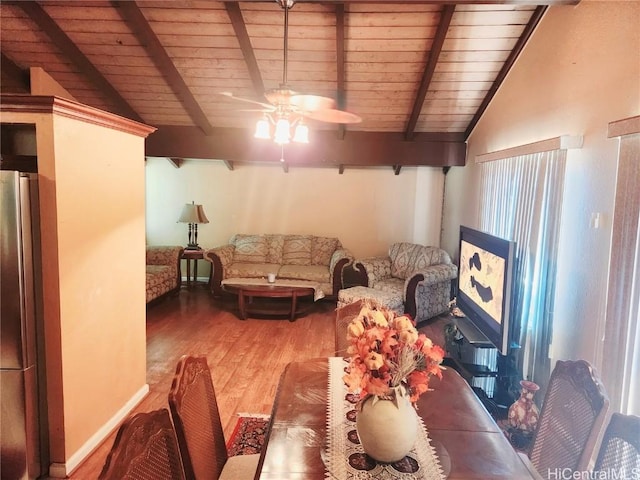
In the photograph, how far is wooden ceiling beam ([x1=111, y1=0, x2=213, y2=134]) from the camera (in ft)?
12.7

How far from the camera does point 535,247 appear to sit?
3.39 meters

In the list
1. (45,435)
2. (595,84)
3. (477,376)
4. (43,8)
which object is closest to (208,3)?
(43,8)

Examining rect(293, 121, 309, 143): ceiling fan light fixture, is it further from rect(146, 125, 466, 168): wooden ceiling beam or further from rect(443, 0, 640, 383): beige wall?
rect(146, 125, 466, 168): wooden ceiling beam

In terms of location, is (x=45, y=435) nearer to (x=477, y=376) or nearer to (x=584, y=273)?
(x=477, y=376)

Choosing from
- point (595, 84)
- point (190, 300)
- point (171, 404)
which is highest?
point (595, 84)

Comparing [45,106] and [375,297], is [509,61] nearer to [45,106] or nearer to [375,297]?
[375,297]

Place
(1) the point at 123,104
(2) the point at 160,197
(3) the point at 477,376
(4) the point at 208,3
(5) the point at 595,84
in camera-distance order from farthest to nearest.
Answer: (2) the point at 160,197 → (1) the point at 123,104 → (4) the point at 208,3 → (3) the point at 477,376 → (5) the point at 595,84

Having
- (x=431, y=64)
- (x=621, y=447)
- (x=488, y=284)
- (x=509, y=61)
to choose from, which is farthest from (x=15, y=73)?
(x=621, y=447)

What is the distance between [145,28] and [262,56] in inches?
43.3

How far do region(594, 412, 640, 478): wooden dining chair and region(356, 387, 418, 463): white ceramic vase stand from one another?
0.60m

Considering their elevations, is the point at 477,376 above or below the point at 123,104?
below

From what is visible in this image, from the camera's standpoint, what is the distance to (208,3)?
380 cm
